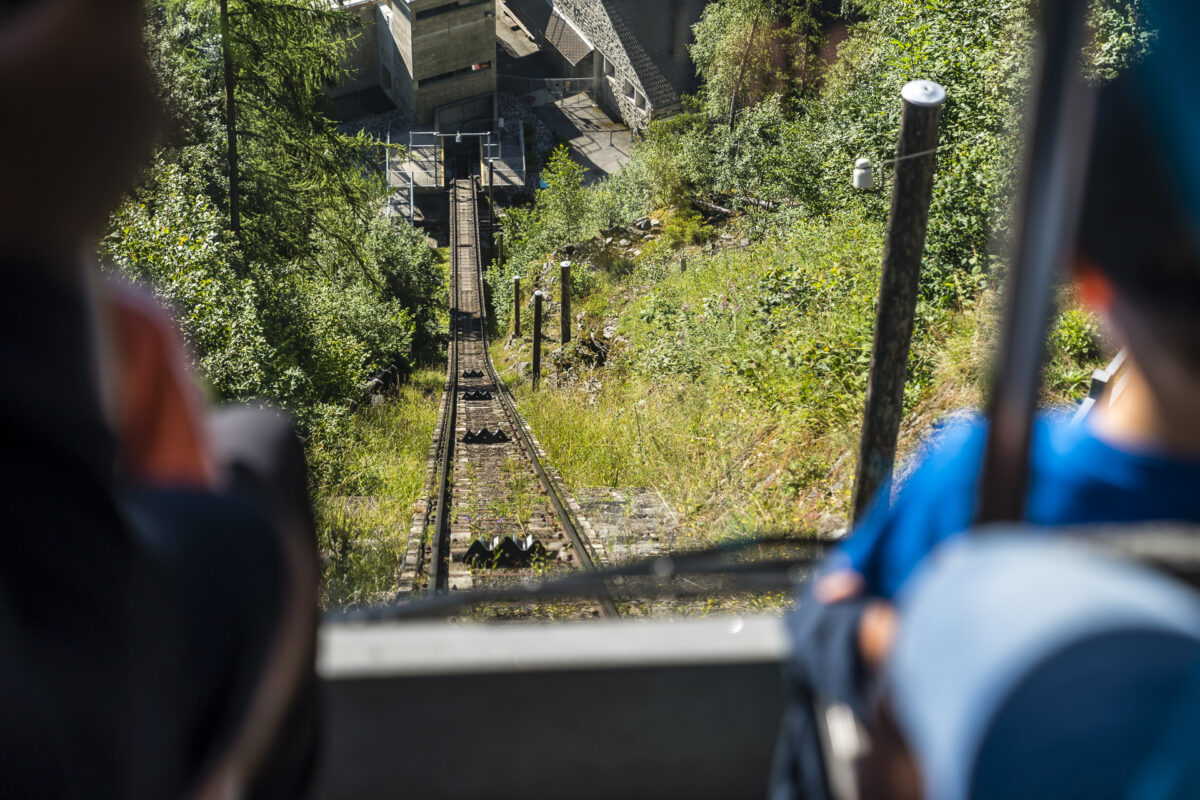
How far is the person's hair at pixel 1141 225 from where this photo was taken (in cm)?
63

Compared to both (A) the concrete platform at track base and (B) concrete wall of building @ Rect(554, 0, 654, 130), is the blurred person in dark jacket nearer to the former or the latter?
(A) the concrete platform at track base

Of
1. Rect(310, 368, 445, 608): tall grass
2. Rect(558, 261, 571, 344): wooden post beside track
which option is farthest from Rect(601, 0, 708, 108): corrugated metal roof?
Rect(310, 368, 445, 608): tall grass

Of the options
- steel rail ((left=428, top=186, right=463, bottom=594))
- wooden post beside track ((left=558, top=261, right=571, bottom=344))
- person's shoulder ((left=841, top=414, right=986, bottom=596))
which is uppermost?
person's shoulder ((left=841, top=414, right=986, bottom=596))

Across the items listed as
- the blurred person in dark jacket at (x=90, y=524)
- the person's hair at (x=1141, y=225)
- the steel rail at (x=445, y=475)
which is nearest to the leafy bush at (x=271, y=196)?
the steel rail at (x=445, y=475)

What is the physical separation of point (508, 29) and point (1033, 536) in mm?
54010

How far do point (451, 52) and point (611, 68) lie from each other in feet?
26.6

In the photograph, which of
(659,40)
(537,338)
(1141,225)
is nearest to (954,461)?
(1141,225)

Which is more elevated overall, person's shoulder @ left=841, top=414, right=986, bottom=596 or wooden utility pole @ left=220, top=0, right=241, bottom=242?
wooden utility pole @ left=220, top=0, right=241, bottom=242

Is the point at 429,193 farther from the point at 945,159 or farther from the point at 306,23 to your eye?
the point at 945,159

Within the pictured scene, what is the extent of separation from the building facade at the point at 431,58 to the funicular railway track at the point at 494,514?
97.9ft

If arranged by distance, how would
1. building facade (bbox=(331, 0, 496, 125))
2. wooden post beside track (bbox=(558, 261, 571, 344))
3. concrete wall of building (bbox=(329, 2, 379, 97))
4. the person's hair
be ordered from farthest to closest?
concrete wall of building (bbox=(329, 2, 379, 97))
building facade (bbox=(331, 0, 496, 125))
wooden post beside track (bbox=(558, 261, 571, 344))
the person's hair

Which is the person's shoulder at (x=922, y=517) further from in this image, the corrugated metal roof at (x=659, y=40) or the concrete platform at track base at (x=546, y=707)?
the corrugated metal roof at (x=659, y=40)

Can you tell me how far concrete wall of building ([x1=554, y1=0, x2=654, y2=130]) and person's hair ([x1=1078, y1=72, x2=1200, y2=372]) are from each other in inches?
1662

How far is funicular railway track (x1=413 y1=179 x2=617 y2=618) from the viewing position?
7.02m
